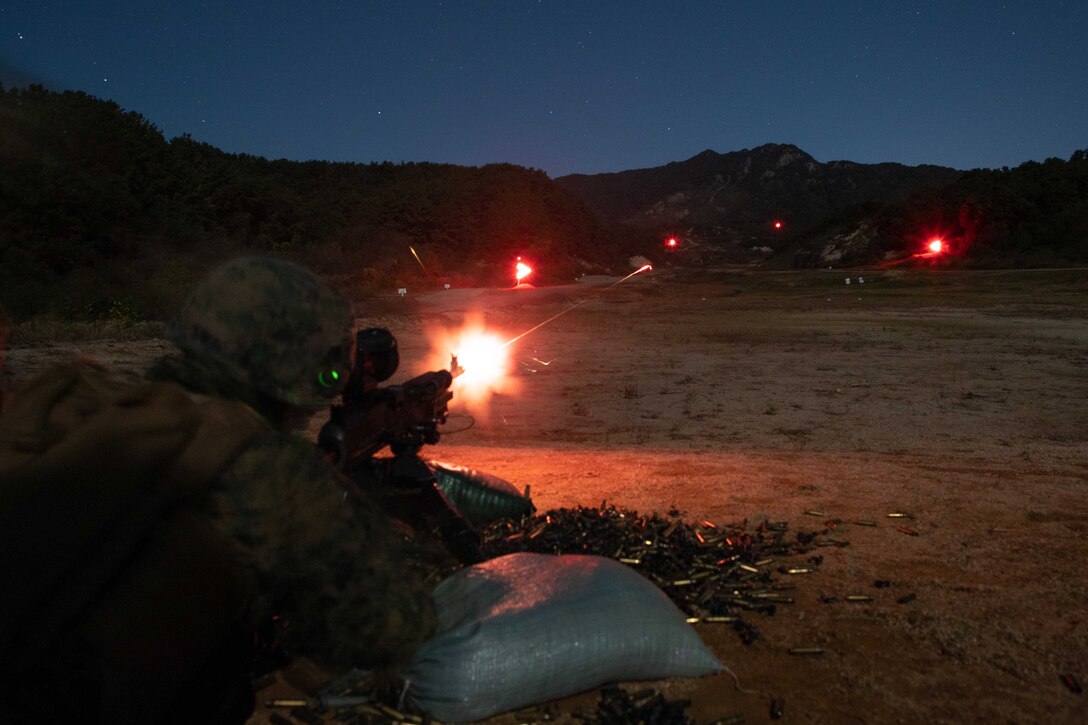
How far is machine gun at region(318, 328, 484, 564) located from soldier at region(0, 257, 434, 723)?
33.3 inches

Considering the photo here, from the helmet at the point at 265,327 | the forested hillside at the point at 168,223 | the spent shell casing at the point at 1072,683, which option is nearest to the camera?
the helmet at the point at 265,327

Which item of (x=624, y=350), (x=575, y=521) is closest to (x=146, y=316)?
(x=624, y=350)

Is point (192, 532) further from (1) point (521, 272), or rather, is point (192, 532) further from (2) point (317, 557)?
(1) point (521, 272)

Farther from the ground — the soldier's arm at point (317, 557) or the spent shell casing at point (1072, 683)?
the soldier's arm at point (317, 557)

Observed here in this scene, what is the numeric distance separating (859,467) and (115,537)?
→ 240 inches

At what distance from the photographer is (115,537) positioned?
1.37m

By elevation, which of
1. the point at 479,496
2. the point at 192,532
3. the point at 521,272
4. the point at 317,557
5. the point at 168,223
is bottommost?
the point at 479,496

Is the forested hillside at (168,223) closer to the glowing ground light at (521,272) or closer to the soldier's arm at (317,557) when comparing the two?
the glowing ground light at (521,272)

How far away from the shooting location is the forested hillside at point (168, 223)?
21.8 metres

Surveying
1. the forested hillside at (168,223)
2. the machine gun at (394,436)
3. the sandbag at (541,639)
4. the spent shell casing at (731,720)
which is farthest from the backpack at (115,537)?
the forested hillside at (168,223)

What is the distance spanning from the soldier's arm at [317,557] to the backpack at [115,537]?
58 mm

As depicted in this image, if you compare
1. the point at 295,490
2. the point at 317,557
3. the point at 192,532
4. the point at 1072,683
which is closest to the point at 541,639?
the point at 317,557

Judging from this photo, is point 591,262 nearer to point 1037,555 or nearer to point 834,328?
point 834,328

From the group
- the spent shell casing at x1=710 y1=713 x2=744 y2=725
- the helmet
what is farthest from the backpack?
the spent shell casing at x1=710 y1=713 x2=744 y2=725
